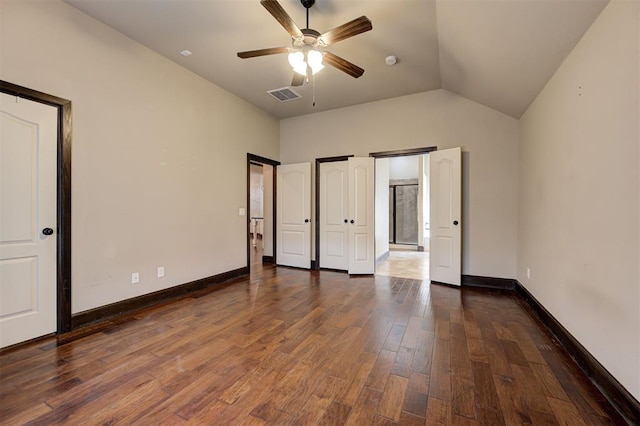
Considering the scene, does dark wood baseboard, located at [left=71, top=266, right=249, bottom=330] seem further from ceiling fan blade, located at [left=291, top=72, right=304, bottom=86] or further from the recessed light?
the recessed light

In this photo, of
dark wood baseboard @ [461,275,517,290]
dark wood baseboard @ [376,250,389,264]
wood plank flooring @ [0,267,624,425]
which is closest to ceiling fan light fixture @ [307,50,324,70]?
wood plank flooring @ [0,267,624,425]

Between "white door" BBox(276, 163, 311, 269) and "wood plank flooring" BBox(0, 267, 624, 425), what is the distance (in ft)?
7.51

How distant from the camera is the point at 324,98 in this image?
479 cm

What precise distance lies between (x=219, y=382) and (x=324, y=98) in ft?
14.5

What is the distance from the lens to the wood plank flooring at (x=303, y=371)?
1.57 meters

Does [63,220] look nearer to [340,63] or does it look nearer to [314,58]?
[314,58]

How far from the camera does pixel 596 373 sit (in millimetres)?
1842

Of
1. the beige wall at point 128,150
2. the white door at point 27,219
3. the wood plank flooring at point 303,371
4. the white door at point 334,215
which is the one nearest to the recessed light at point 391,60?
the white door at point 334,215

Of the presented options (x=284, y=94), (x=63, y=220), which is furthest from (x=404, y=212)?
(x=63, y=220)

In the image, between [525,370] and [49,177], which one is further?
[49,177]

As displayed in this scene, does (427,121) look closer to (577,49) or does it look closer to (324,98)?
(324,98)

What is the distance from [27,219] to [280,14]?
284 cm

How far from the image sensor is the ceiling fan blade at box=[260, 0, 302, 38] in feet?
6.61

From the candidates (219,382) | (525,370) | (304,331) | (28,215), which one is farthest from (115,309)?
(525,370)
